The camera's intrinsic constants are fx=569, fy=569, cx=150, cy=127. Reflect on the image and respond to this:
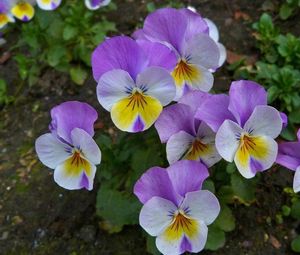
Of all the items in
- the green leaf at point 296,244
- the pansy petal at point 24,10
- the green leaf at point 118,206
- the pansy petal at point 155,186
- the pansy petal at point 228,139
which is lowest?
the green leaf at point 296,244

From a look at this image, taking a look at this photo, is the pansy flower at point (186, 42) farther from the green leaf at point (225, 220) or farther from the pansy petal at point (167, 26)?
the green leaf at point (225, 220)

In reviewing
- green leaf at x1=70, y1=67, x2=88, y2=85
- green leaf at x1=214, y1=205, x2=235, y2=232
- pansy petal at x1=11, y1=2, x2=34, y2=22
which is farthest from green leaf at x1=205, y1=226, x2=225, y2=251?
pansy petal at x1=11, y1=2, x2=34, y2=22

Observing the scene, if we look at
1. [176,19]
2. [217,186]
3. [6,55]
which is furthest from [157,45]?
[6,55]

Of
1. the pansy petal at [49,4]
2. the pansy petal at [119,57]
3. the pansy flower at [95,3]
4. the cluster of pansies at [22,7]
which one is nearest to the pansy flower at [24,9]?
the cluster of pansies at [22,7]

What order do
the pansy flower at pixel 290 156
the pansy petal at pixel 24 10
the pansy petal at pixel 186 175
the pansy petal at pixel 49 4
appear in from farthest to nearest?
the pansy petal at pixel 24 10 → the pansy petal at pixel 49 4 → the pansy flower at pixel 290 156 → the pansy petal at pixel 186 175

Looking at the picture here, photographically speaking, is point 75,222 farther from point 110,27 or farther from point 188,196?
point 110,27
